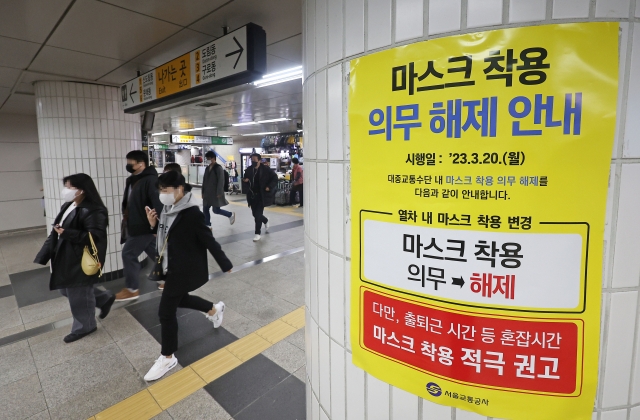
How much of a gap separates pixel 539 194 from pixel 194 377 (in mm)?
2734

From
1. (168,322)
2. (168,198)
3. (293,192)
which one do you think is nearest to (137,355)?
(168,322)

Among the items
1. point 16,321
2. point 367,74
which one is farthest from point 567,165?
point 16,321

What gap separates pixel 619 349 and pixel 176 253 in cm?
264

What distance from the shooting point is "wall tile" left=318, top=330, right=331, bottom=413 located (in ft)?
4.15

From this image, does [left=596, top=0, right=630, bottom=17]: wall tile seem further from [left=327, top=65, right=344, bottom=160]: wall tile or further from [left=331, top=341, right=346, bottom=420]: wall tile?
[left=331, top=341, right=346, bottom=420]: wall tile

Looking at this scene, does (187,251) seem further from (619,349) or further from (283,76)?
(283,76)

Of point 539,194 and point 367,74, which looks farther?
point 367,74

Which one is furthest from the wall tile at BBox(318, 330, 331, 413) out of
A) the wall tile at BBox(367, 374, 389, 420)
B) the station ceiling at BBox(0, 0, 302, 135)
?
the station ceiling at BBox(0, 0, 302, 135)

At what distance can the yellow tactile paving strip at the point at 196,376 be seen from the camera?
7.62ft

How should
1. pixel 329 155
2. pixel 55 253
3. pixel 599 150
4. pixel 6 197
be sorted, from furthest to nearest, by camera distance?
pixel 6 197, pixel 55 253, pixel 329 155, pixel 599 150

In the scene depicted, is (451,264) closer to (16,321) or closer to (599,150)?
(599,150)

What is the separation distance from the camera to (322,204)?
122cm

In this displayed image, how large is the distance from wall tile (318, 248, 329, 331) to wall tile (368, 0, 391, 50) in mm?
700

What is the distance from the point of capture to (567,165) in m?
0.82
